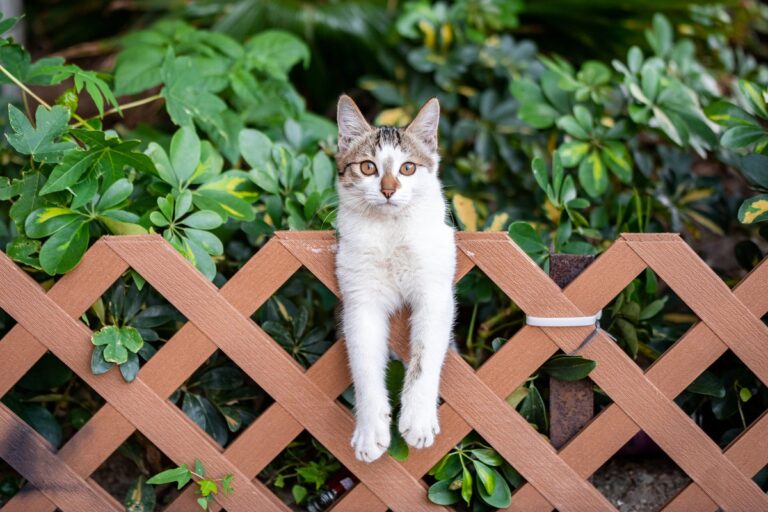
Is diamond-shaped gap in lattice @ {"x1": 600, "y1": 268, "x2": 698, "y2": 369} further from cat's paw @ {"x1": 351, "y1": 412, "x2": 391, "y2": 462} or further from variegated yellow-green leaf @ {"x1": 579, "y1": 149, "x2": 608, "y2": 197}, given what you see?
cat's paw @ {"x1": 351, "y1": 412, "x2": 391, "y2": 462}

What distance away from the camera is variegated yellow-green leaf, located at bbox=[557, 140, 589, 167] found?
209 cm

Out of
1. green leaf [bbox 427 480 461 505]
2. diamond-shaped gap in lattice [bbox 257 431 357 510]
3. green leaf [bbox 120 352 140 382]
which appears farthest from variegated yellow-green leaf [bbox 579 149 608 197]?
green leaf [bbox 120 352 140 382]

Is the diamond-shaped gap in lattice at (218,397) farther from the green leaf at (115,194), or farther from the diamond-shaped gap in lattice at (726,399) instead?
the diamond-shaped gap in lattice at (726,399)

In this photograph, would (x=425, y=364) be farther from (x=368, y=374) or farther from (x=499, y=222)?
(x=499, y=222)

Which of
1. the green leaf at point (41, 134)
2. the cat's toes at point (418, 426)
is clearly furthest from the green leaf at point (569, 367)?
the green leaf at point (41, 134)

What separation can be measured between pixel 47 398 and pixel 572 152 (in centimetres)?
159

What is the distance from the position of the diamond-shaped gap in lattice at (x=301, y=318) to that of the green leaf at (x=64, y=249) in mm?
472

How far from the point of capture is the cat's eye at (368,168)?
1.69 m

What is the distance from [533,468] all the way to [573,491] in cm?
11

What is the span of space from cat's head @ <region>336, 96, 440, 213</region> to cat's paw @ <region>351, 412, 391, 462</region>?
471 mm

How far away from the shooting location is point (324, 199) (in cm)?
187

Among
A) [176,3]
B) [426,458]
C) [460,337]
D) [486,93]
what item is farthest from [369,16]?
[426,458]

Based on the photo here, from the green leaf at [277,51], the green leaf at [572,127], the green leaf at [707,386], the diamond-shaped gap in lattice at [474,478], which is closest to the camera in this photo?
the diamond-shaped gap in lattice at [474,478]

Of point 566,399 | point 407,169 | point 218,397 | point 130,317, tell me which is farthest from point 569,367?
point 130,317
